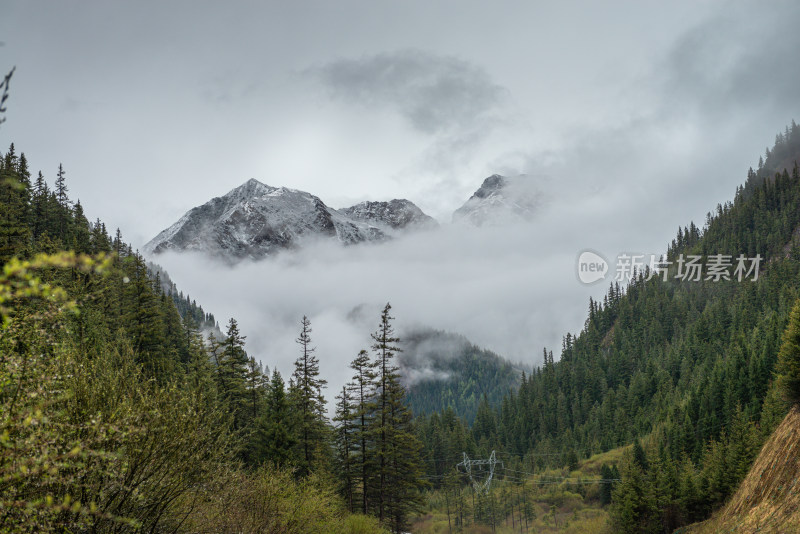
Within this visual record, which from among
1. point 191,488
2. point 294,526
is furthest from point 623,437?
point 191,488

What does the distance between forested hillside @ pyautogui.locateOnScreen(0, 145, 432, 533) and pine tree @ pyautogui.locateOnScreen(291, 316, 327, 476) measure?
0.22 m

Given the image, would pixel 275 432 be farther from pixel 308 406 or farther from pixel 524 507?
pixel 524 507

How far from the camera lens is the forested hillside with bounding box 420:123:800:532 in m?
55.5

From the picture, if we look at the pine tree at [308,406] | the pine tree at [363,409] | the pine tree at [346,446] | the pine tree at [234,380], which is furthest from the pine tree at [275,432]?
the pine tree at [363,409]

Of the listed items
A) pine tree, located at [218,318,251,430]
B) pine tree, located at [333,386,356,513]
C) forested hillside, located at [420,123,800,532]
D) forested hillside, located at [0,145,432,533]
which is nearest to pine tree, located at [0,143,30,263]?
forested hillside, located at [0,145,432,533]

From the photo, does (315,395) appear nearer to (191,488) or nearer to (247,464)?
(247,464)

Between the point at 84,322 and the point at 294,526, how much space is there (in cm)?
2281

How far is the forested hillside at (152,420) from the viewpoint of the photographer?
8.65 metres

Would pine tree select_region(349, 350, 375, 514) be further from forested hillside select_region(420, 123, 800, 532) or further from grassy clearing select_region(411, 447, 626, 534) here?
grassy clearing select_region(411, 447, 626, 534)

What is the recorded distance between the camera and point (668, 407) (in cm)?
11150

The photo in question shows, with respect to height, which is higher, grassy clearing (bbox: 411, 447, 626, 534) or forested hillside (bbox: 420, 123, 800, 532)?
forested hillside (bbox: 420, 123, 800, 532)

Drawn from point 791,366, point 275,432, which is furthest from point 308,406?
point 791,366

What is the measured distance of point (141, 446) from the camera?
14969 mm

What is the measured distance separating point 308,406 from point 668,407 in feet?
323
